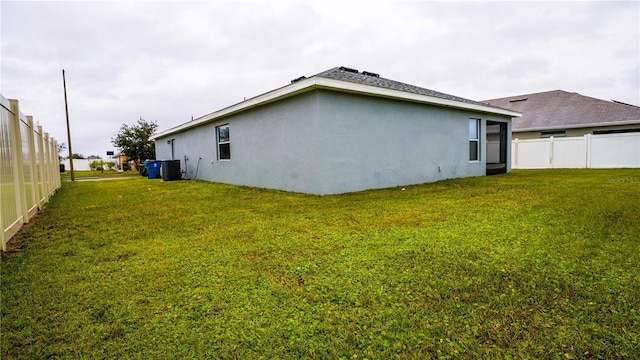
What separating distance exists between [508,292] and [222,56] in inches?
562

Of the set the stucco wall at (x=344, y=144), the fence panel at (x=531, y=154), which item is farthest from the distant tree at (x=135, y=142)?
the fence panel at (x=531, y=154)

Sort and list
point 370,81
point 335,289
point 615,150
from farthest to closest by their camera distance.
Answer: point 615,150, point 370,81, point 335,289

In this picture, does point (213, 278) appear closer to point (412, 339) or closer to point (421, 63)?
point (412, 339)

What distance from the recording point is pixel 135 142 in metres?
27.8

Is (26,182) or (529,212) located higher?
(26,182)

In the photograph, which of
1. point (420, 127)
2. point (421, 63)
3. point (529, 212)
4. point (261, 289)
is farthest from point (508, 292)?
point (421, 63)

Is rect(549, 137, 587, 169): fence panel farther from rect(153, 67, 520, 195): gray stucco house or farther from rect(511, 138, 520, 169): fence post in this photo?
rect(153, 67, 520, 195): gray stucco house

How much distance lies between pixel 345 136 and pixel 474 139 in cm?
618

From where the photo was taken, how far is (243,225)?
4312 millimetres

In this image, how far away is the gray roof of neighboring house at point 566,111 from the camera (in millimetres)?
15330

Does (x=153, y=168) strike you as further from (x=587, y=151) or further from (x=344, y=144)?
(x=587, y=151)

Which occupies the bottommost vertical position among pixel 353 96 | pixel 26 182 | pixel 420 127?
pixel 26 182

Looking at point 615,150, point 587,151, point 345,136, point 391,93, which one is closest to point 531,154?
point 587,151

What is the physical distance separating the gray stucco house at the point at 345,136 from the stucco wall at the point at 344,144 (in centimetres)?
2
